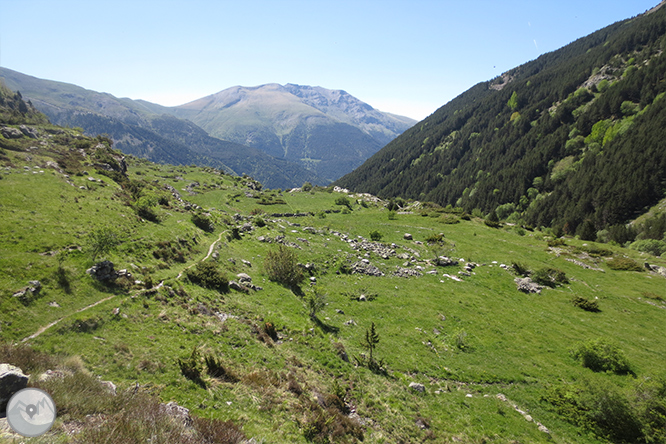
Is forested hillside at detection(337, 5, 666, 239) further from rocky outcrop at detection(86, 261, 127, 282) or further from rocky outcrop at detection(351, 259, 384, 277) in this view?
rocky outcrop at detection(86, 261, 127, 282)

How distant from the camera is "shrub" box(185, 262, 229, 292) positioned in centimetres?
2135

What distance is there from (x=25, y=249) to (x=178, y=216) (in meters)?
19.6

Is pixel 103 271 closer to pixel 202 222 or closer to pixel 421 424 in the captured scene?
pixel 202 222

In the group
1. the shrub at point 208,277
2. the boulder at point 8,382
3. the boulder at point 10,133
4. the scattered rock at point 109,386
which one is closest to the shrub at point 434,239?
the shrub at point 208,277

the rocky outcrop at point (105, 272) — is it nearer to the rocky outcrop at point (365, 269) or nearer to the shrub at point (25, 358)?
the shrub at point (25, 358)

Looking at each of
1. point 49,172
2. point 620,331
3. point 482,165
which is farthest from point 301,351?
point 482,165

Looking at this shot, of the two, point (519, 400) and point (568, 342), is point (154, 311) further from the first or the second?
point (568, 342)

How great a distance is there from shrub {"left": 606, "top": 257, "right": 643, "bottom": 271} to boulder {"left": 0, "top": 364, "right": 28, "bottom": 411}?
Result: 5391 cm

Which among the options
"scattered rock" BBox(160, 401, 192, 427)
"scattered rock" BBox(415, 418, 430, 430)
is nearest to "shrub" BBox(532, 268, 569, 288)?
"scattered rock" BBox(415, 418, 430, 430)

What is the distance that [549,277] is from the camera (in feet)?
102

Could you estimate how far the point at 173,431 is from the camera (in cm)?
770

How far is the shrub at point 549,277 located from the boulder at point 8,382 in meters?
41.8

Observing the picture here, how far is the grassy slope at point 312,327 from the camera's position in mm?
12227

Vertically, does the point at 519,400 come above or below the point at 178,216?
below
